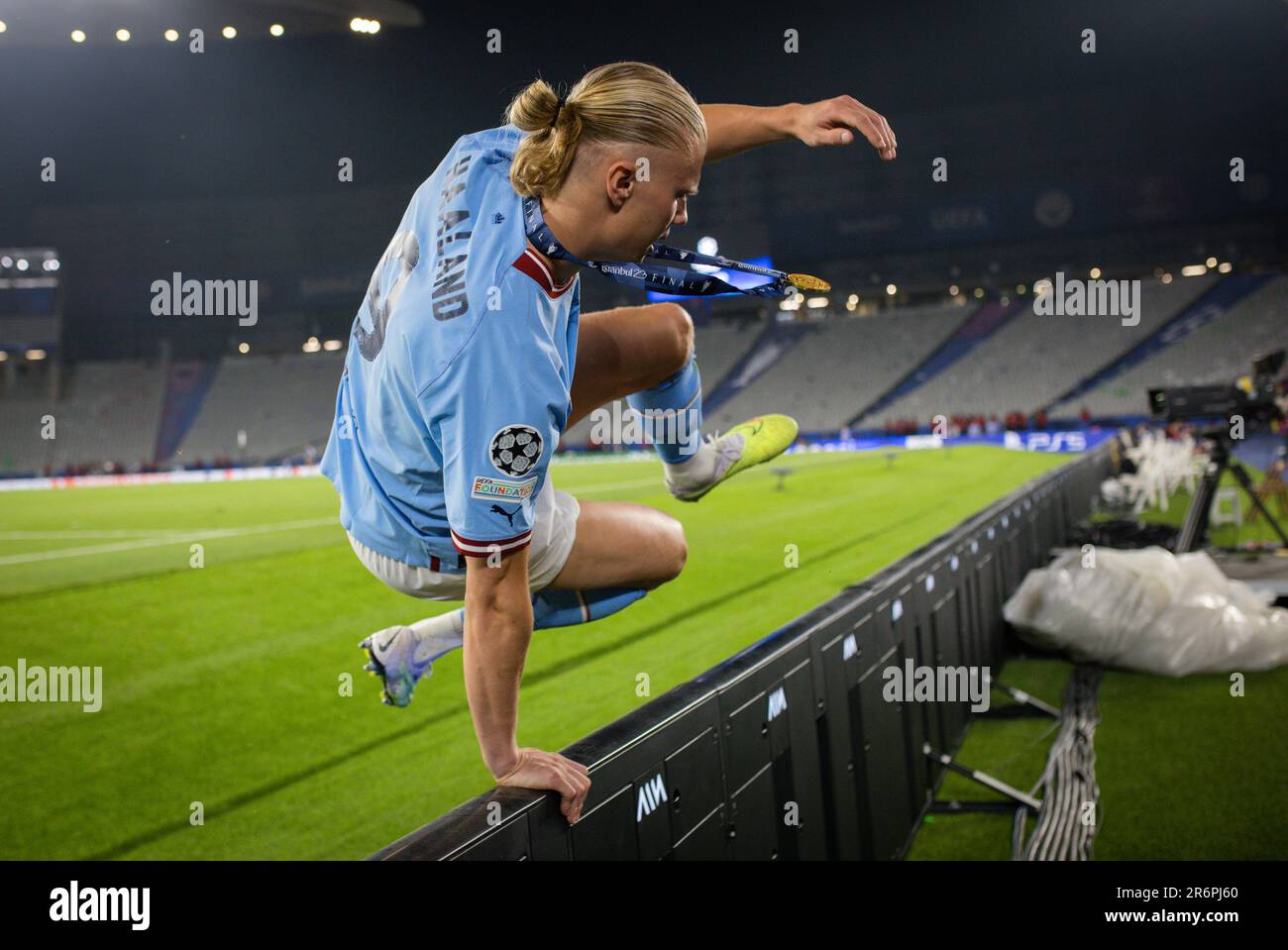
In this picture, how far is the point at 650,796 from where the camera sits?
145 cm

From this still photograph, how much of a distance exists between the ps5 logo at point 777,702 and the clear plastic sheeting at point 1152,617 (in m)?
2.72

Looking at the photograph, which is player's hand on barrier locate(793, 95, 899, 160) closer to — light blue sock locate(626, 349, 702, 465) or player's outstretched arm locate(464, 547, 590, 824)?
light blue sock locate(626, 349, 702, 465)

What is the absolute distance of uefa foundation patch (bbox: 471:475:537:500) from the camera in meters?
1.10

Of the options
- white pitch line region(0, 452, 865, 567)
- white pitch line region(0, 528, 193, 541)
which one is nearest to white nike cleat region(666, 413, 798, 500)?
white pitch line region(0, 452, 865, 567)

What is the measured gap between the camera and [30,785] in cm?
217

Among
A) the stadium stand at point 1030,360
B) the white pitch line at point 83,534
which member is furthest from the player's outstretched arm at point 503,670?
the stadium stand at point 1030,360

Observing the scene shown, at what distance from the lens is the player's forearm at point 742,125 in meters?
1.43

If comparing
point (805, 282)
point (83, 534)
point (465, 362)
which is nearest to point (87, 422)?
point (83, 534)

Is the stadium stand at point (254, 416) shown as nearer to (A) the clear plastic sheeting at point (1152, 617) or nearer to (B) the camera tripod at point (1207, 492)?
(B) the camera tripod at point (1207, 492)

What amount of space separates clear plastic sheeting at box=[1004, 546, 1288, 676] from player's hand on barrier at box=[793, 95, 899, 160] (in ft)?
10.5

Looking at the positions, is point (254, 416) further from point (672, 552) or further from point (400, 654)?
point (672, 552)

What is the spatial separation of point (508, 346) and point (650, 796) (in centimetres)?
72
